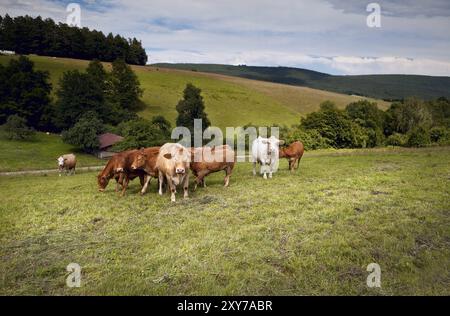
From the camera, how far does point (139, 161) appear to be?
15.7 meters

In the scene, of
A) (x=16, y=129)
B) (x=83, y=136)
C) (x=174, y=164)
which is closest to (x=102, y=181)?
(x=174, y=164)

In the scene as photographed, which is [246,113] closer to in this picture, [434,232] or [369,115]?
[369,115]

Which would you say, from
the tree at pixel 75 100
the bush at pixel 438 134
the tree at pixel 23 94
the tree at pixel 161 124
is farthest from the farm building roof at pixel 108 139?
the bush at pixel 438 134

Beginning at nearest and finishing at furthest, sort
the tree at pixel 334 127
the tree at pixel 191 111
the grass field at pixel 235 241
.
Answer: the grass field at pixel 235 241 → the tree at pixel 334 127 → the tree at pixel 191 111

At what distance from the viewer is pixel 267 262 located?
8508 millimetres

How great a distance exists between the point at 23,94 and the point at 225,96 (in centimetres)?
5047

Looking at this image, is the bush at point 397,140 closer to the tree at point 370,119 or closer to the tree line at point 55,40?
the tree at point 370,119

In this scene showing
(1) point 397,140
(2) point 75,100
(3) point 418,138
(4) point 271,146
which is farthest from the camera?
(2) point 75,100

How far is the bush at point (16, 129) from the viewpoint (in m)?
60.0

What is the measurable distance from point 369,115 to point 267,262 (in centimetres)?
7113

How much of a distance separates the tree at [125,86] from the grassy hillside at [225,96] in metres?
3.69

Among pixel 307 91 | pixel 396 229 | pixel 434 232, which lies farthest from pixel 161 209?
pixel 307 91

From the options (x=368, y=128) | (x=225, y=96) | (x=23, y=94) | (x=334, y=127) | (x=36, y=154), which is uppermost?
(x=225, y=96)

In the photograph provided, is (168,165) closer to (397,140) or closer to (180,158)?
(180,158)
